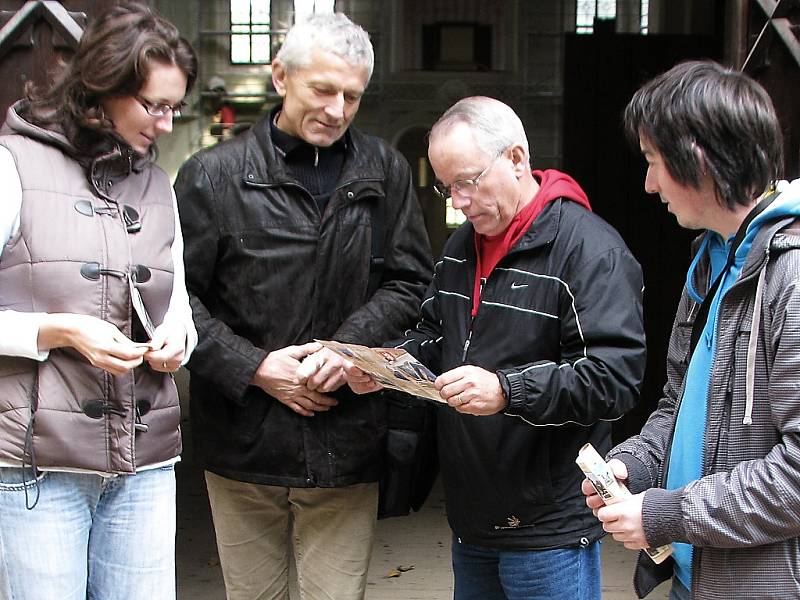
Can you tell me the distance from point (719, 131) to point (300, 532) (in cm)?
187

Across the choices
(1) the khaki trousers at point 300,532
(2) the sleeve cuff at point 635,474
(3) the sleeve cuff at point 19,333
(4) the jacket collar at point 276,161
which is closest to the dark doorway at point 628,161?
(1) the khaki trousers at point 300,532

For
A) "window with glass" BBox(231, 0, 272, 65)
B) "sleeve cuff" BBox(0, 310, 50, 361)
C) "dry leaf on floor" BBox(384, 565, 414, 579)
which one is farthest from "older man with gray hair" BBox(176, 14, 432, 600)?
"window with glass" BBox(231, 0, 272, 65)

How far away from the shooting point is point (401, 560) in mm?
5320

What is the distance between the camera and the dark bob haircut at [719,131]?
1844mm

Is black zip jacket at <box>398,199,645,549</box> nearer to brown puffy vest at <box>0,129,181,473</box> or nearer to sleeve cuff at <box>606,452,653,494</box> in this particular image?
sleeve cuff at <box>606,452,653,494</box>

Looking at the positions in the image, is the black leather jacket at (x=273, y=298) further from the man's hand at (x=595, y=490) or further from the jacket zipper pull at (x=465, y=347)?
the man's hand at (x=595, y=490)

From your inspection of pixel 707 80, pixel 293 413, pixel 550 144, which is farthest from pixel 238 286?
pixel 550 144

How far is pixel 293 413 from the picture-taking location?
293 cm

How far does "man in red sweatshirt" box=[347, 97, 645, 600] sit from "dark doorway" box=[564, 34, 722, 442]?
450cm

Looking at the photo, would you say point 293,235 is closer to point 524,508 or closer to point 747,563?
point 524,508

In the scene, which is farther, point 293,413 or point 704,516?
point 293,413

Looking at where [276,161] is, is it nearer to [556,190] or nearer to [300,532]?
[556,190]

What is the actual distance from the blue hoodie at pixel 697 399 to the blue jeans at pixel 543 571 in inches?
18.2

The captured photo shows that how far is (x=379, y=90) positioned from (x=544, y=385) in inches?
806
